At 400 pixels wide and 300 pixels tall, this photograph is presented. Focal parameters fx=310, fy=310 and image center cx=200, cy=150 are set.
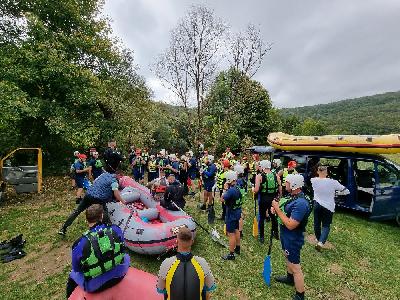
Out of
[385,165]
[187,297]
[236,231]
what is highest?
[385,165]

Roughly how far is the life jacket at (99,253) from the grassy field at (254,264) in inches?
120

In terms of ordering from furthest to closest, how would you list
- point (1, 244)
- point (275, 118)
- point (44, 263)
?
point (275, 118) < point (1, 244) < point (44, 263)

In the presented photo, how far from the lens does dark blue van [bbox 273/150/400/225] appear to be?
9.59 m

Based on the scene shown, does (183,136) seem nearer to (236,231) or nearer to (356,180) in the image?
(356,180)

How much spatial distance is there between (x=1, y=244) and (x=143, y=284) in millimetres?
6189

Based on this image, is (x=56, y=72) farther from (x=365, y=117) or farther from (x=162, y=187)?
(x=365, y=117)

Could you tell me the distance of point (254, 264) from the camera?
697 centimetres

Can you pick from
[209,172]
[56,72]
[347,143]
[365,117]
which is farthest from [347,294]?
[365,117]

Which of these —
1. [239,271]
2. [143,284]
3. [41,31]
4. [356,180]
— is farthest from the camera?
[41,31]

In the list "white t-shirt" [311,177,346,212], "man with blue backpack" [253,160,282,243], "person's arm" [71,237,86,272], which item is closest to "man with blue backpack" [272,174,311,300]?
"man with blue backpack" [253,160,282,243]

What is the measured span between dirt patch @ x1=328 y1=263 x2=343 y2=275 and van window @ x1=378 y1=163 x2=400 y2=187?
379 cm

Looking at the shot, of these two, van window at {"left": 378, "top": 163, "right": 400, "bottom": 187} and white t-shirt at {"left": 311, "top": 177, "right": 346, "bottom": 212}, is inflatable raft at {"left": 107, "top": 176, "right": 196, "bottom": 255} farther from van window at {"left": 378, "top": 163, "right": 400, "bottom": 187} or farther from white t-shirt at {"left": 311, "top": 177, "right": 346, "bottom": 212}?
van window at {"left": 378, "top": 163, "right": 400, "bottom": 187}

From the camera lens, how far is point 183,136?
28734mm

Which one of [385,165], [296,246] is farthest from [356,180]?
[296,246]
